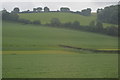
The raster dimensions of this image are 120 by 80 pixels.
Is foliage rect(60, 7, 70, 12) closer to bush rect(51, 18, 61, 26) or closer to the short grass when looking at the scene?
bush rect(51, 18, 61, 26)

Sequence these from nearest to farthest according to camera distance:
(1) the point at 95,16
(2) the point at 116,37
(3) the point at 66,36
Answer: (2) the point at 116,37 < (3) the point at 66,36 < (1) the point at 95,16

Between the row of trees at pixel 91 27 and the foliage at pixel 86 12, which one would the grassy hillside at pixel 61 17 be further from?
the foliage at pixel 86 12

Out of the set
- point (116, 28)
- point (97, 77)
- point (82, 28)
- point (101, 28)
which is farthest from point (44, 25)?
point (97, 77)

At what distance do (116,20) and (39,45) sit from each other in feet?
55.8

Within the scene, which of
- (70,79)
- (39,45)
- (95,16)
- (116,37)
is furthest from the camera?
(95,16)

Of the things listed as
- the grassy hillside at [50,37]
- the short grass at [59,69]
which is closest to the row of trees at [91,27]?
the grassy hillside at [50,37]

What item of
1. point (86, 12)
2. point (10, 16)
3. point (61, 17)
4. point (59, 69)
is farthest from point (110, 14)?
point (59, 69)

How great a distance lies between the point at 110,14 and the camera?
40594 mm

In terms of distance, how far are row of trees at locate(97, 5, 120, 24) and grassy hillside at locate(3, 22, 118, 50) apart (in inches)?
157

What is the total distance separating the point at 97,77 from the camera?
38.2 ft

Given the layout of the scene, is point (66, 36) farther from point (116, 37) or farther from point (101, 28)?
point (116, 37)

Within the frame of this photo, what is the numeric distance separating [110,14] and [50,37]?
1213cm

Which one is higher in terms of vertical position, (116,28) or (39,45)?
(116,28)

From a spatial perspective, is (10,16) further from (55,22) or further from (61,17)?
(61,17)
